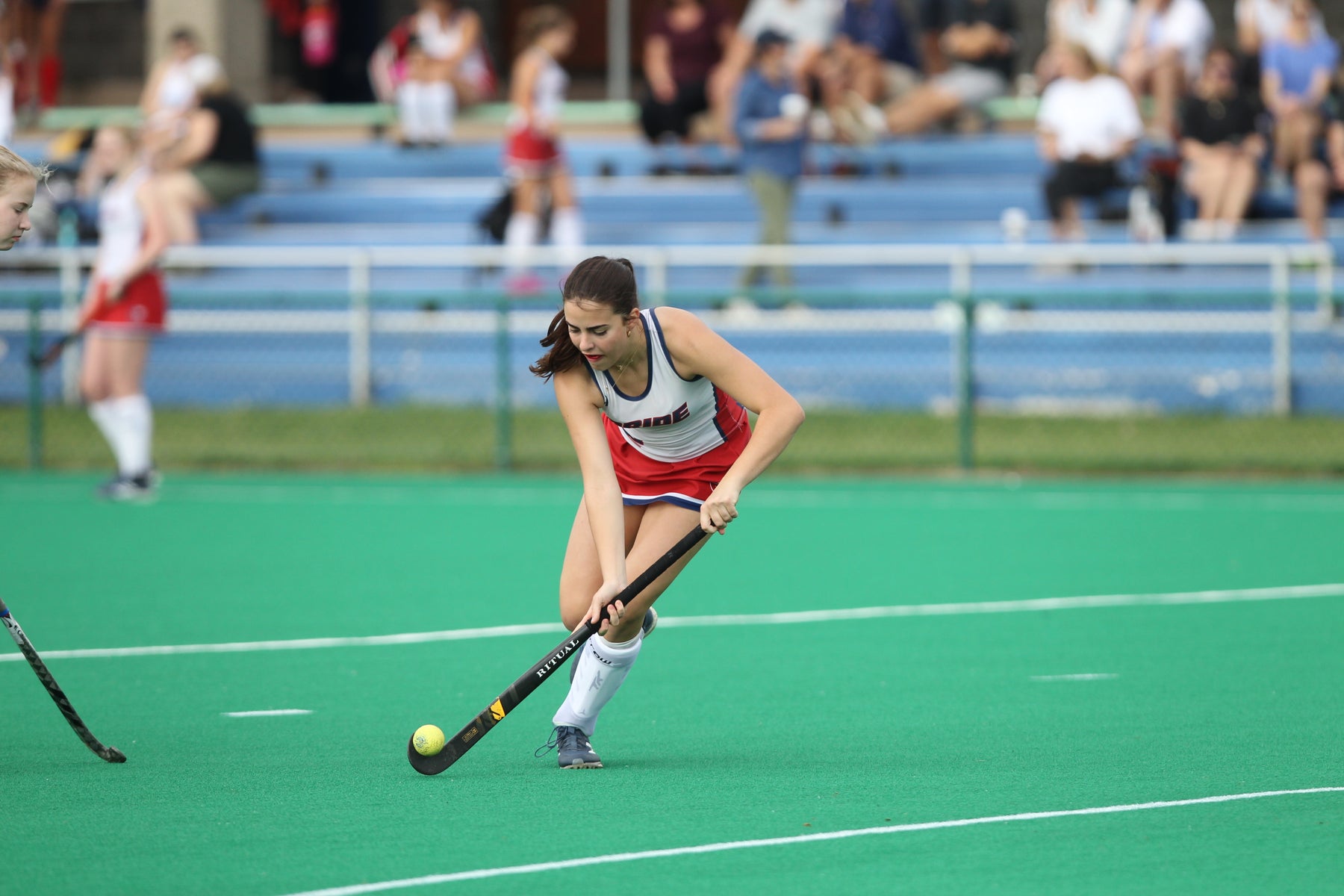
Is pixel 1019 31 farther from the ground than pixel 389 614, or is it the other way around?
pixel 1019 31

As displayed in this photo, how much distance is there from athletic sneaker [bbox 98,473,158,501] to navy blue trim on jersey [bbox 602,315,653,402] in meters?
7.84

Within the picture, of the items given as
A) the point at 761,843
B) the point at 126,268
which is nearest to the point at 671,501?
the point at 761,843

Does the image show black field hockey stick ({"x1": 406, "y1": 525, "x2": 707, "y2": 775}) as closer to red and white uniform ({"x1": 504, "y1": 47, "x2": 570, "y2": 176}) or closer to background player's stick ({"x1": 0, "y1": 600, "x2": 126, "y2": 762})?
background player's stick ({"x1": 0, "y1": 600, "x2": 126, "y2": 762})

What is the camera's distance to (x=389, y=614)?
8.88 metres

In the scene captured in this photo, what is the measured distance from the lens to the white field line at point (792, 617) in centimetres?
795

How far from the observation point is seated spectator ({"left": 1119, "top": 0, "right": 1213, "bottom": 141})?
17.7 meters

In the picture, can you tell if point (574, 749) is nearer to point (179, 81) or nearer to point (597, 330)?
point (597, 330)

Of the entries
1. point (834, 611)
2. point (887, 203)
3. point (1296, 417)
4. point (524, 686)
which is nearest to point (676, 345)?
point (524, 686)

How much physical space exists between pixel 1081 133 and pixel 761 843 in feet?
42.0

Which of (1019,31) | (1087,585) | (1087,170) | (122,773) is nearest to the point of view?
(122,773)

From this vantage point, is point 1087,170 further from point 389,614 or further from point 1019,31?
point 389,614

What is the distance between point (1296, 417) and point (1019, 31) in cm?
891

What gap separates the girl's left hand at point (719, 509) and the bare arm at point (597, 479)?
0.90 ft

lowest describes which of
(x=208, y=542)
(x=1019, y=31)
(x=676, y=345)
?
(x=208, y=542)
